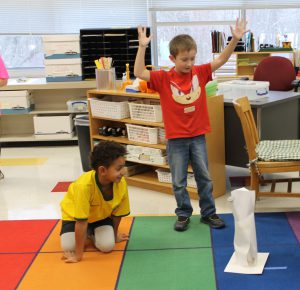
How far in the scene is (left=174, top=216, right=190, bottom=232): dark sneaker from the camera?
3.02m

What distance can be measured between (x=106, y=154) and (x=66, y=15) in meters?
4.05

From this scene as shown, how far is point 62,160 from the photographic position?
5.01 metres

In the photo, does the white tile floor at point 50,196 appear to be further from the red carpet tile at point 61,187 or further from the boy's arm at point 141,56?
the boy's arm at point 141,56

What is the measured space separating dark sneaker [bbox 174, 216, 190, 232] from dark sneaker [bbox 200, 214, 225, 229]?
0.12m

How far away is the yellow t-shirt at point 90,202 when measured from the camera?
2555mm

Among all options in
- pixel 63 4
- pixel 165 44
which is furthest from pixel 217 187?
pixel 63 4

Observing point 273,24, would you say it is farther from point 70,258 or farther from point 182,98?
point 70,258

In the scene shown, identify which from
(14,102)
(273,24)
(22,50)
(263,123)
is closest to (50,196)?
(263,123)

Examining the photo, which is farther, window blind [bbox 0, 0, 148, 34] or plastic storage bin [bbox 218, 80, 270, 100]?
window blind [bbox 0, 0, 148, 34]

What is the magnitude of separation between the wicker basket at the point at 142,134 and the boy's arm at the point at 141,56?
96cm

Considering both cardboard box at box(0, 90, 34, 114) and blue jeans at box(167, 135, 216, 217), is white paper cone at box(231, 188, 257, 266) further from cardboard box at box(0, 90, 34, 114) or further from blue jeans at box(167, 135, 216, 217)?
cardboard box at box(0, 90, 34, 114)

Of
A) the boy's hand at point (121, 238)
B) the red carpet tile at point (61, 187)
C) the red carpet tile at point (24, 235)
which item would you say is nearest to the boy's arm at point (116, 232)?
the boy's hand at point (121, 238)

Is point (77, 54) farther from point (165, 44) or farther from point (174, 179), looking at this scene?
point (174, 179)

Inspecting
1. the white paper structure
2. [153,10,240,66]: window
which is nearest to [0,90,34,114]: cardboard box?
[153,10,240,66]: window
